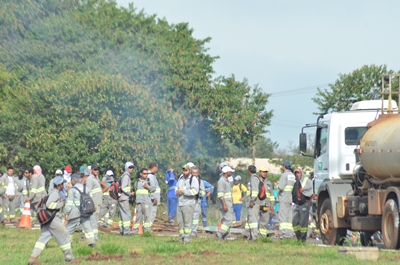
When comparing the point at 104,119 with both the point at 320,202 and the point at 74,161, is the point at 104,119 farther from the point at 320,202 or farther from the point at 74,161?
the point at 320,202

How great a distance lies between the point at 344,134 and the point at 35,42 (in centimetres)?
2848

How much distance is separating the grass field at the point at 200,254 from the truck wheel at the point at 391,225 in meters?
1.14

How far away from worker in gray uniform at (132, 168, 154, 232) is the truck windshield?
5.79 metres

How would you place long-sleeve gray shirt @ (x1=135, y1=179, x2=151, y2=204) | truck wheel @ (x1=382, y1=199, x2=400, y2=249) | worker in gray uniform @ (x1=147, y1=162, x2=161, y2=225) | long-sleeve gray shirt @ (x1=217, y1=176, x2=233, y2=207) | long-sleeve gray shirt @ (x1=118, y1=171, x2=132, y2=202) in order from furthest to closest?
1. long-sleeve gray shirt @ (x1=135, y1=179, x2=151, y2=204)
2. worker in gray uniform @ (x1=147, y1=162, x2=161, y2=225)
3. long-sleeve gray shirt @ (x1=118, y1=171, x2=132, y2=202)
4. long-sleeve gray shirt @ (x1=217, y1=176, x2=233, y2=207)
5. truck wheel @ (x1=382, y1=199, x2=400, y2=249)

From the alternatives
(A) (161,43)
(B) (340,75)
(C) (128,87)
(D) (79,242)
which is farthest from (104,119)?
(D) (79,242)

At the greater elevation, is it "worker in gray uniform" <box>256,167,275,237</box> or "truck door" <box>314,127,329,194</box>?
"truck door" <box>314,127,329,194</box>

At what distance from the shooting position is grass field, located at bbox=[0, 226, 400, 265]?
14.8m

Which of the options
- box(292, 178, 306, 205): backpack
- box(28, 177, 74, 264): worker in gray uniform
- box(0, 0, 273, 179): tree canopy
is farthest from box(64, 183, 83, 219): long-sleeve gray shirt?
box(0, 0, 273, 179): tree canopy

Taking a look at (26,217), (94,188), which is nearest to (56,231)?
(94,188)

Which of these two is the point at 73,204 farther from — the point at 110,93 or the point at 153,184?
the point at 110,93

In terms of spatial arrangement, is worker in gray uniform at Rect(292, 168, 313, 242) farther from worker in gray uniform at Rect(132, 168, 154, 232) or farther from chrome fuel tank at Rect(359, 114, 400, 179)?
worker in gray uniform at Rect(132, 168, 154, 232)

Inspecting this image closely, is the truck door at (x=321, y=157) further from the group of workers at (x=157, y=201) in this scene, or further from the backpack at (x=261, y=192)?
the backpack at (x=261, y=192)

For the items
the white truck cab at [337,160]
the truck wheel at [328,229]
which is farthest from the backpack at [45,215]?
the truck wheel at [328,229]

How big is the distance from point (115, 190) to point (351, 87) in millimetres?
21040
